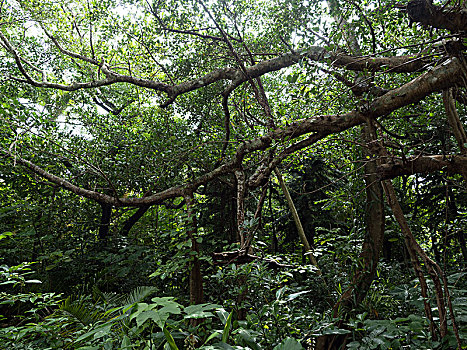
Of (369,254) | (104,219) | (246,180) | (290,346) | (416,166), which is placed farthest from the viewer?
(104,219)

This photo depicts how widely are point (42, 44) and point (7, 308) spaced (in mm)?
6124

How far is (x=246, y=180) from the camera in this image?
10.7 ft

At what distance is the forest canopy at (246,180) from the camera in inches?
76.4

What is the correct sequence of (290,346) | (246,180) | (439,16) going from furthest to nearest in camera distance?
(246,180), (439,16), (290,346)

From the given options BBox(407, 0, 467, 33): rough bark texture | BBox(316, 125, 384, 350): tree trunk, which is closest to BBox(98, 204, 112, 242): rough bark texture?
BBox(316, 125, 384, 350): tree trunk

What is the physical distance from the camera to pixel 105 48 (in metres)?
5.48

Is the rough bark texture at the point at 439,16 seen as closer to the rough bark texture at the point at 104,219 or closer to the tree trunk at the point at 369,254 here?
the tree trunk at the point at 369,254

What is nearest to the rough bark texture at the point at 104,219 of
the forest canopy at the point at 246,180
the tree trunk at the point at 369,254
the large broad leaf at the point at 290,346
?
the forest canopy at the point at 246,180

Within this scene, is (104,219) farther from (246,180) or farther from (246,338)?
(246,338)

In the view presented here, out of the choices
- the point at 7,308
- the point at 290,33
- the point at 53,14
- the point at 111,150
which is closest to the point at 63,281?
the point at 7,308

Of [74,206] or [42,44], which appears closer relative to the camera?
[74,206]

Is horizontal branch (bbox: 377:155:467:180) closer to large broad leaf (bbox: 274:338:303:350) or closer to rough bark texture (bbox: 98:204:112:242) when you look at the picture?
large broad leaf (bbox: 274:338:303:350)

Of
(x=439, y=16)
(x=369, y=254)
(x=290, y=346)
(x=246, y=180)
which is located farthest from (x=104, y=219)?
(x=439, y=16)

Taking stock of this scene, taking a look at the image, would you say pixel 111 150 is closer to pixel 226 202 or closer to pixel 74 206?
pixel 74 206
